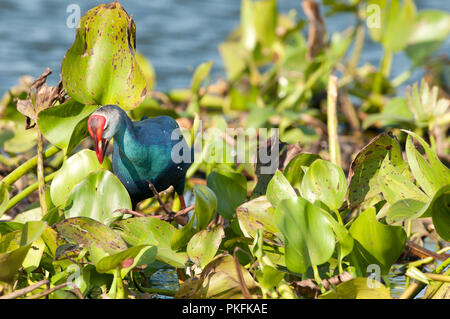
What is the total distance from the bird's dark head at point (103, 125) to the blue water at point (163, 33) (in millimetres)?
Result: 2801

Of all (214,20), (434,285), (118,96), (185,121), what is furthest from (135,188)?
(214,20)

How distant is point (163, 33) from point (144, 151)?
4.05 meters

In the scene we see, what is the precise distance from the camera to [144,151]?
62.5 inches

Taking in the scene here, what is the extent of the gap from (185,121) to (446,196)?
198cm

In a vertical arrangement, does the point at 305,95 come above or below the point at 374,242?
above

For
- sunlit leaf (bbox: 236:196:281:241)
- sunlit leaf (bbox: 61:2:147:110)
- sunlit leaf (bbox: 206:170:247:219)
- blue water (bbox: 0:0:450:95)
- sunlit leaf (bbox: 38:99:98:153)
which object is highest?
blue water (bbox: 0:0:450:95)

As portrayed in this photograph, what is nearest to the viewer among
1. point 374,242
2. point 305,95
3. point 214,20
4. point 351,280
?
point 351,280

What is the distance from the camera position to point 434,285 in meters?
1.44

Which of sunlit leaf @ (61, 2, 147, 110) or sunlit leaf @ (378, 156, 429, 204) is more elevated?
sunlit leaf @ (61, 2, 147, 110)

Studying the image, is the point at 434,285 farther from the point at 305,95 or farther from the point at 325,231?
the point at 305,95

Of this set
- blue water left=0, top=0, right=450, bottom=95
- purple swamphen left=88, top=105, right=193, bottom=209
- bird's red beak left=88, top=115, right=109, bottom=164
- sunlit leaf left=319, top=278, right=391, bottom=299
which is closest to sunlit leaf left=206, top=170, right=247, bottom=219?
purple swamphen left=88, top=105, right=193, bottom=209

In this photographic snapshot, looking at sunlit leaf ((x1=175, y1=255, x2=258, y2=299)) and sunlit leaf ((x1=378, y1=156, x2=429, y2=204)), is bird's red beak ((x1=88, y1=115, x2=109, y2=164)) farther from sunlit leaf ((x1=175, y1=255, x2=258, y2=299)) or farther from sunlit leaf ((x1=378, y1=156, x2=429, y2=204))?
sunlit leaf ((x1=378, y1=156, x2=429, y2=204))

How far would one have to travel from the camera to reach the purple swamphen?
150 centimetres

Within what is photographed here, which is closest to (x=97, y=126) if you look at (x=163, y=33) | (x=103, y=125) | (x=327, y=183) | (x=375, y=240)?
(x=103, y=125)
